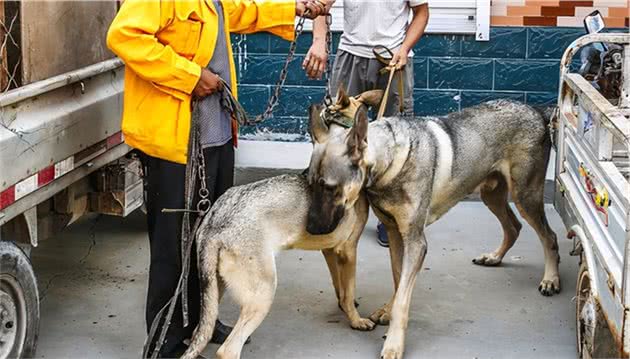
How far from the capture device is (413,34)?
21.6 ft

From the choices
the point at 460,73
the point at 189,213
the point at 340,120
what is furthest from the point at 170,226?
the point at 460,73

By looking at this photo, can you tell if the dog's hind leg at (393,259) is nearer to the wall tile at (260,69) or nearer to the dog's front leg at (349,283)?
the dog's front leg at (349,283)

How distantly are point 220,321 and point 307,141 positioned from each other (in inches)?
125

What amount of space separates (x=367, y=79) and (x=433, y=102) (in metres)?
1.66

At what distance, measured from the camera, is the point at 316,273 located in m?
6.66

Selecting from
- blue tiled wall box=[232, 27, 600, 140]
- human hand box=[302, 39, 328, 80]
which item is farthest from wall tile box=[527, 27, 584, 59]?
human hand box=[302, 39, 328, 80]

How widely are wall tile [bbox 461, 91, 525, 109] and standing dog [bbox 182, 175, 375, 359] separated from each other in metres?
3.53

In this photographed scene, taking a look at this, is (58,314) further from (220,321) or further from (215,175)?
(215,175)

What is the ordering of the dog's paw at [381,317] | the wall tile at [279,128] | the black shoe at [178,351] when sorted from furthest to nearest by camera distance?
1. the wall tile at [279,128]
2. the dog's paw at [381,317]
3. the black shoe at [178,351]

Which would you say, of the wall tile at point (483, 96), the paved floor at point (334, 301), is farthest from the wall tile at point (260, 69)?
the paved floor at point (334, 301)

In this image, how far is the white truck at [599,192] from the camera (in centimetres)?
418

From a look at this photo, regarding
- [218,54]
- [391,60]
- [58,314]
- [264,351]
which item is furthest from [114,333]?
[391,60]

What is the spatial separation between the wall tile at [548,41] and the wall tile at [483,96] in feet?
1.04

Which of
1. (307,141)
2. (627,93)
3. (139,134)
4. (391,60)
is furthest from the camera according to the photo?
(307,141)
